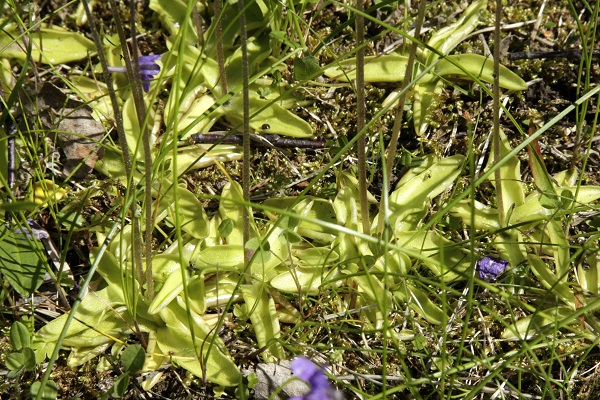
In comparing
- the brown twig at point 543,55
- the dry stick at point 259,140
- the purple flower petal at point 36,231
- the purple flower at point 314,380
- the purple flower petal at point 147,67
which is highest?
the purple flower petal at point 147,67

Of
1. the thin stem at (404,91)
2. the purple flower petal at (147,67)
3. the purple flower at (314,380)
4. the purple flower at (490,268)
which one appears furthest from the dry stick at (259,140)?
the purple flower at (314,380)

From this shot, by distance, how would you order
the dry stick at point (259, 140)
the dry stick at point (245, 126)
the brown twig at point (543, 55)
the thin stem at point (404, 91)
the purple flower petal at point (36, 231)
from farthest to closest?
the brown twig at point (543, 55)
the dry stick at point (259, 140)
the purple flower petal at point (36, 231)
the thin stem at point (404, 91)
the dry stick at point (245, 126)

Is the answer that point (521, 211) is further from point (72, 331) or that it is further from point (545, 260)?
point (72, 331)

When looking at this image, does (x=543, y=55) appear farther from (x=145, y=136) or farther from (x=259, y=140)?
(x=145, y=136)

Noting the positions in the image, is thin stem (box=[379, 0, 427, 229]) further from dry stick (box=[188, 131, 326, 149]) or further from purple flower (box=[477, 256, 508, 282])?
dry stick (box=[188, 131, 326, 149])

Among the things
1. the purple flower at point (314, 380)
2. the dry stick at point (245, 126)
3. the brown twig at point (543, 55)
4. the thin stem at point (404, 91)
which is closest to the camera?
the purple flower at point (314, 380)

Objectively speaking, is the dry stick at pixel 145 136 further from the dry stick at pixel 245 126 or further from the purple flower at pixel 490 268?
the purple flower at pixel 490 268
